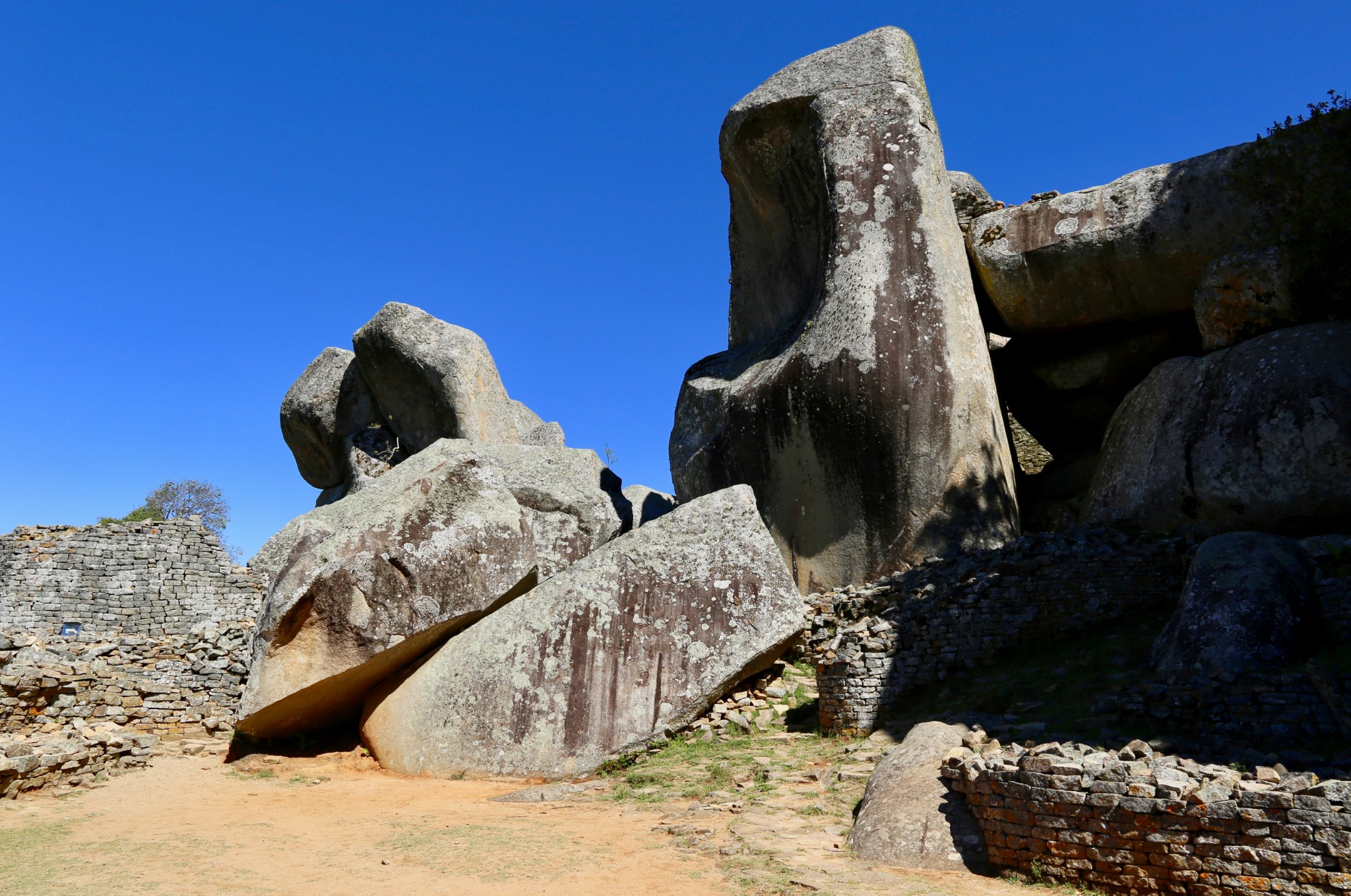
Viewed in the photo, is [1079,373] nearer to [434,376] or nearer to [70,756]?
[434,376]

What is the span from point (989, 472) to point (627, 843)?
6.56m

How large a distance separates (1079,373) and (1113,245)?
73.7 inches

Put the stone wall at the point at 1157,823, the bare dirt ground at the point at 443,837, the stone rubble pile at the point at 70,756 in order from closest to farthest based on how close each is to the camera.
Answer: the stone wall at the point at 1157,823, the bare dirt ground at the point at 443,837, the stone rubble pile at the point at 70,756

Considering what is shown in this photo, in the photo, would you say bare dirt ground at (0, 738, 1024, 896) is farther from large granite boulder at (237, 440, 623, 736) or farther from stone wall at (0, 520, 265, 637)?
stone wall at (0, 520, 265, 637)

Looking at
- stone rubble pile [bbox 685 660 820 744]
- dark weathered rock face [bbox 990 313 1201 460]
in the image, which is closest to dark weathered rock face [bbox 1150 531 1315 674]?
stone rubble pile [bbox 685 660 820 744]

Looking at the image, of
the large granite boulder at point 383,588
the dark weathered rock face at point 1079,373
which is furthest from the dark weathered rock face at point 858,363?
the large granite boulder at point 383,588

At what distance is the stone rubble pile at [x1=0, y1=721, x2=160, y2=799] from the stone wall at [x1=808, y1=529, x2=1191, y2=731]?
A: 549 cm

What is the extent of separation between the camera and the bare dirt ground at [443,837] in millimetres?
4961

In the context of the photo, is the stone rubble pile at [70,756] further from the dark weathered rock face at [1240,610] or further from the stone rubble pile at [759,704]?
the dark weathered rock face at [1240,610]

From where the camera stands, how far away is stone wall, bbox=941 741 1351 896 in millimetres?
3963

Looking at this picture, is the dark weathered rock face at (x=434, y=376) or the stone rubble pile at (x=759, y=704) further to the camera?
the dark weathered rock face at (x=434, y=376)

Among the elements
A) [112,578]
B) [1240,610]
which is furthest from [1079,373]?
[112,578]

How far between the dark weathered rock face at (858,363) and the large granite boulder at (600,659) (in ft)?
8.36

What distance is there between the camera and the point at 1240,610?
20.7ft
